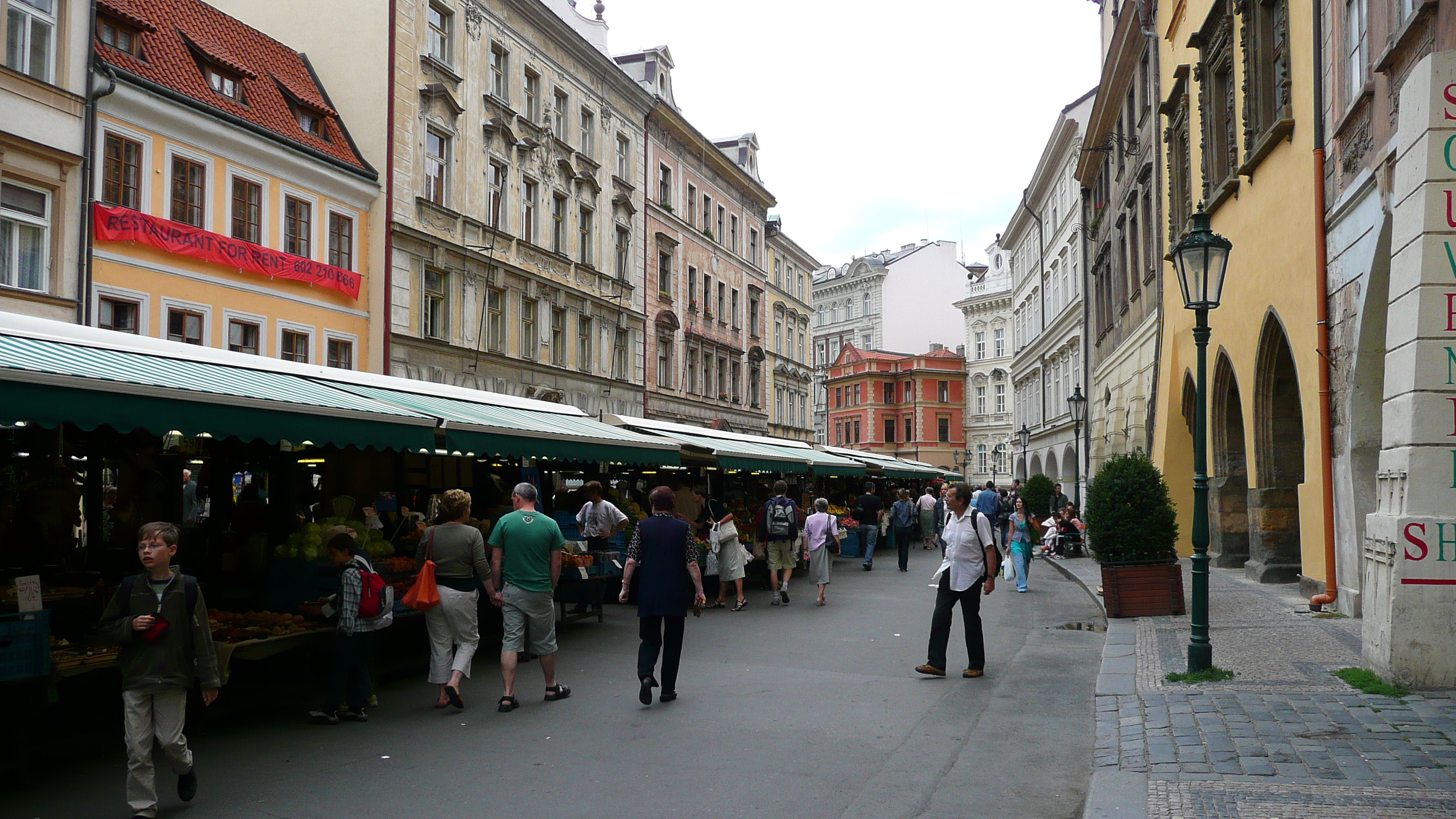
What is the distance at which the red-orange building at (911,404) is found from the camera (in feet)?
286

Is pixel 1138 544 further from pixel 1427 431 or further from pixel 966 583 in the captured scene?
pixel 1427 431

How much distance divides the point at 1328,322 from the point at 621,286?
27.1 metres

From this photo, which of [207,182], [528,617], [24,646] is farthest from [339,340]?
[24,646]

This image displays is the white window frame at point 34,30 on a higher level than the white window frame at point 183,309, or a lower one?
higher

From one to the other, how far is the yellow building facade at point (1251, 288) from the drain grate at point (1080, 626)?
2512 mm

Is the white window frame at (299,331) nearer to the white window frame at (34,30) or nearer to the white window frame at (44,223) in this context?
→ the white window frame at (44,223)

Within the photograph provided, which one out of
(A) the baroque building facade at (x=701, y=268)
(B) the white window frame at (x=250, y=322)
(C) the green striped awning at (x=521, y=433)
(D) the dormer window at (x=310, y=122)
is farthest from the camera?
(A) the baroque building facade at (x=701, y=268)

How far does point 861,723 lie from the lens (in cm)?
793

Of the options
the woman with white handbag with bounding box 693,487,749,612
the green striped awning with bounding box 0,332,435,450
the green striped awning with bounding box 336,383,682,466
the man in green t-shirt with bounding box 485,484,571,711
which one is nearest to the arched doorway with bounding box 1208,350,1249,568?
the woman with white handbag with bounding box 693,487,749,612

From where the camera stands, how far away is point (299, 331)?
76.9ft

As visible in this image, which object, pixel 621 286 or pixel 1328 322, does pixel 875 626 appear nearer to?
pixel 1328 322

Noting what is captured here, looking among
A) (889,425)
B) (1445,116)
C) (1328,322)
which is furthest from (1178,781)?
(889,425)

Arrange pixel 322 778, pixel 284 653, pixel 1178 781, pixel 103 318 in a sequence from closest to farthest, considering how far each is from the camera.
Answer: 1. pixel 1178 781
2. pixel 322 778
3. pixel 284 653
4. pixel 103 318

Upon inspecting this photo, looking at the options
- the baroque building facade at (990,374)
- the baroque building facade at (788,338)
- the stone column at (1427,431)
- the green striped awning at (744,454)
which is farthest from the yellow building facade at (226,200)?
the baroque building facade at (990,374)
